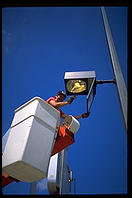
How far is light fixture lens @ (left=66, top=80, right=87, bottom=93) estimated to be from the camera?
167 inches

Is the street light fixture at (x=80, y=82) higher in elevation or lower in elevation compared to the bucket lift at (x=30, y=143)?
higher

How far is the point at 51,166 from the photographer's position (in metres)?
5.52

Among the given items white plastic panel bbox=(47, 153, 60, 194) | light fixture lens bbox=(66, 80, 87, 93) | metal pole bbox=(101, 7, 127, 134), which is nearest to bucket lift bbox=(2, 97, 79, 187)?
light fixture lens bbox=(66, 80, 87, 93)

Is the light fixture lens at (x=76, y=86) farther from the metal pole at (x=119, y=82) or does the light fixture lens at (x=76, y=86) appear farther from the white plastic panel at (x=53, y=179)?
the white plastic panel at (x=53, y=179)

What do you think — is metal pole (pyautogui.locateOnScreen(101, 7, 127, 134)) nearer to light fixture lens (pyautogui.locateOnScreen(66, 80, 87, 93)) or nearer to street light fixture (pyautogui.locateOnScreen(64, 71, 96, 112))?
street light fixture (pyautogui.locateOnScreen(64, 71, 96, 112))

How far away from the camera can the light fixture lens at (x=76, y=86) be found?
4254 millimetres

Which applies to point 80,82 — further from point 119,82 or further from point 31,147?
point 31,147

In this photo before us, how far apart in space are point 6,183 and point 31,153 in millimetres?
1528

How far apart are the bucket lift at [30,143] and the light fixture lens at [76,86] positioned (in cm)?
61

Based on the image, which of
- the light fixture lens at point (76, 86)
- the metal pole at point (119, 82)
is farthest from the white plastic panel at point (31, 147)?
the metal pole at point (119, 82)

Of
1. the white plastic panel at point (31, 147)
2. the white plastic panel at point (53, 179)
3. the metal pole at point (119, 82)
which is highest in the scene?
the metal pole at point (119, 82)
